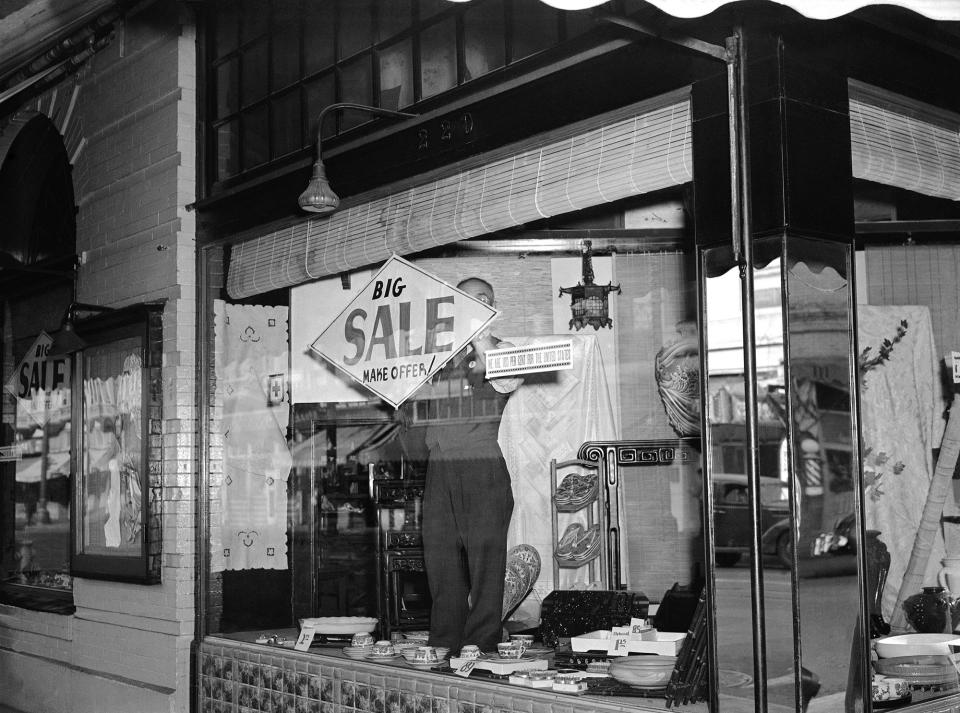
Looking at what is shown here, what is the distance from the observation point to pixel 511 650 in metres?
5.09

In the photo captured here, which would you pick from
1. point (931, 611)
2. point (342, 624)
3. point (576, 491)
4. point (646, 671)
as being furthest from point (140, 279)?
point (931, 611)

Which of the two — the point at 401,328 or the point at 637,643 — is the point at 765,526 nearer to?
the point at 637,643

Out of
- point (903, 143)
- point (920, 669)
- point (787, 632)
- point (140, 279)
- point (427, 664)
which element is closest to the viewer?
point (787, 632)

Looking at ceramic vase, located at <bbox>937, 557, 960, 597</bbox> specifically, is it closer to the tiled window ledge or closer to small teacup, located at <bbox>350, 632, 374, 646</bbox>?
the tiled window ledge

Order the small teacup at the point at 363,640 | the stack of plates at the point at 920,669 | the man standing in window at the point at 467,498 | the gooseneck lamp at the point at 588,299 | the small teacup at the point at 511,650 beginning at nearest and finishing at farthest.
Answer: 1. the stack of plates at the point at 920,669
2. the small teacup at the point at 511,650
3. the man standing in window at the point at 467,498
4. the gooseneck lamp at the point at 588,299
5. the small teacup at the point at 363,640

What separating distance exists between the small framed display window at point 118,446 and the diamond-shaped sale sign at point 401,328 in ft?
4.80

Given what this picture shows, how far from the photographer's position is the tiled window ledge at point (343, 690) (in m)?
4.63

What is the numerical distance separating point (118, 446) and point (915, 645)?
4.89 meters

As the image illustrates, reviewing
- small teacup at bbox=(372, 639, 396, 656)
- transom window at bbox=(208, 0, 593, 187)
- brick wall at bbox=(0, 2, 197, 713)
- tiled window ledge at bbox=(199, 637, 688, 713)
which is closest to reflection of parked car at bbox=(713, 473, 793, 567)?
tiled window ledge at bbox=(199, 637, 688, 713)

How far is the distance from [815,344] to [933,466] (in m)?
1.51

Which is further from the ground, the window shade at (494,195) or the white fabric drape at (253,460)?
the window shade at (494,195)

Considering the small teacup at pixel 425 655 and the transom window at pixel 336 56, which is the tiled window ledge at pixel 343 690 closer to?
the small teacup at pixel 425 655

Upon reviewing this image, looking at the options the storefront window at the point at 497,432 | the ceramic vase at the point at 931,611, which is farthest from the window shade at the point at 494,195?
the ceramic vase at the point at 931,611

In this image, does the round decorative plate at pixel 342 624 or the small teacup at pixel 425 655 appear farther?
the round decorative plate at pixel 342 624
